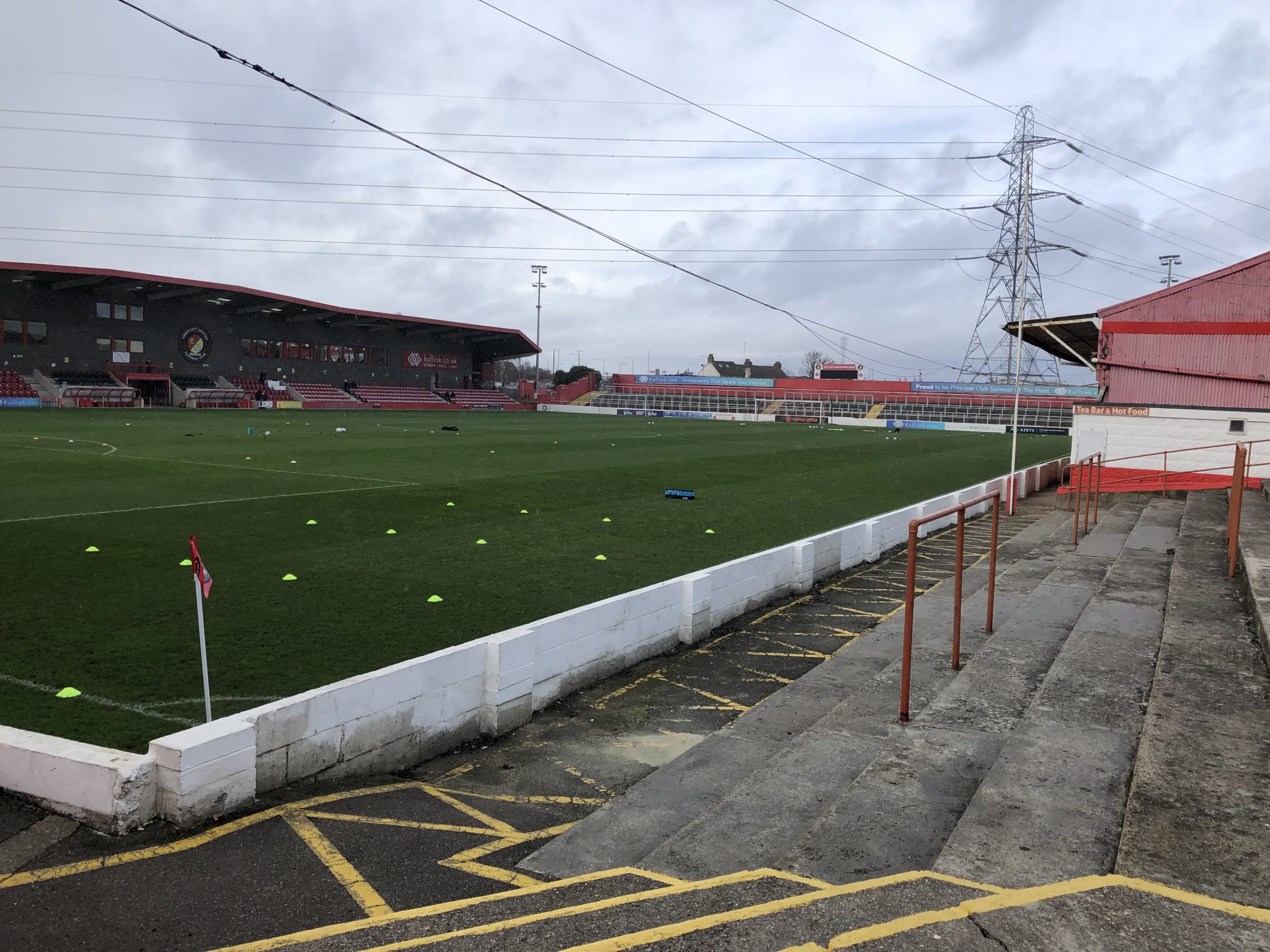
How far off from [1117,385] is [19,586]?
27.1m

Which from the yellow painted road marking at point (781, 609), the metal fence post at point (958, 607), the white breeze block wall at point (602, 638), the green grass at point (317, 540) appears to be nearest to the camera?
the white breeze block wall at point (602, 638)

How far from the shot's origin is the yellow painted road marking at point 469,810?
5.16 meters

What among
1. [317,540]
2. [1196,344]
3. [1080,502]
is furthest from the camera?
[1196,344]

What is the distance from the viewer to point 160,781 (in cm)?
480

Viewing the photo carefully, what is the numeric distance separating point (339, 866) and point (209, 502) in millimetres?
14631

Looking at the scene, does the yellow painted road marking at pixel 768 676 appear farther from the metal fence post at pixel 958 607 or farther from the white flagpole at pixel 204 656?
the white flagpole at pixel 204 656

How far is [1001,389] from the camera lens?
80562mm

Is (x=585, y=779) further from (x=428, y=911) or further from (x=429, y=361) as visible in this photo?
(x=429, y=361)

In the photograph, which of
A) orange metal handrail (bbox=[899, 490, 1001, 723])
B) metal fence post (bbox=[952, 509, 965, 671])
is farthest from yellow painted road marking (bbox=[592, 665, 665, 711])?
metal fence post (bbox=[952, 509, 965, 671])

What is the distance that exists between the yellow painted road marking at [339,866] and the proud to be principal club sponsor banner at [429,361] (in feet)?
256

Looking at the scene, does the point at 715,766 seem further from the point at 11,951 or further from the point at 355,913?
the point at 11,951

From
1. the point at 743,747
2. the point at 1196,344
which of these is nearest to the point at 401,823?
the point at 743,747

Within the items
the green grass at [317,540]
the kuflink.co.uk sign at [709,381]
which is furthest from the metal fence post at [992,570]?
the kuflink.co.uk sign at [709,381]

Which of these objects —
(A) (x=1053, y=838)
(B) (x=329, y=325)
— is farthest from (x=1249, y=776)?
(B) (x=329, y=325)
